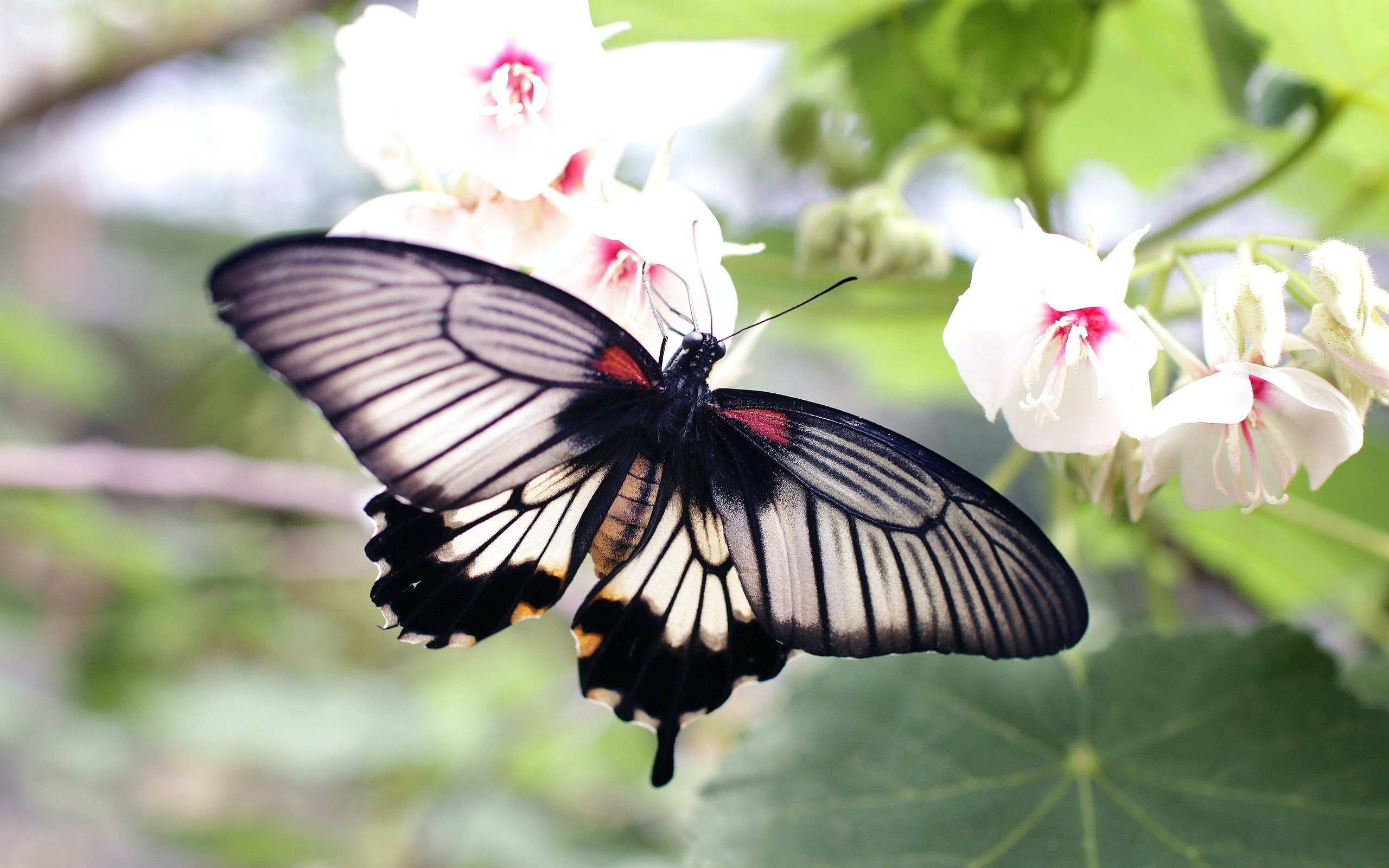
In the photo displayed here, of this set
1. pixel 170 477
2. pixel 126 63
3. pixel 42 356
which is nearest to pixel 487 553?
pixel 170 477

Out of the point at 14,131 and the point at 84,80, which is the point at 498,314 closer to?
the point at 84,80

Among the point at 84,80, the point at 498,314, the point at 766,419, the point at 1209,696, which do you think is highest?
the point at 84,80

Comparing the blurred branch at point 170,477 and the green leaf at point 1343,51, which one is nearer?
the green leaf at point 1343,51

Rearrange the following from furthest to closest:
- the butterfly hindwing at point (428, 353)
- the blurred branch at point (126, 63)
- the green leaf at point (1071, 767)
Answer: the blurred branch at point (126, 63), the green leaf at point (1071, 767), the butterfly hindwing at point (428, 353)

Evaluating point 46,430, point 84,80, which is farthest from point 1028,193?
point 46,430

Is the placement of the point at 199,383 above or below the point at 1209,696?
above

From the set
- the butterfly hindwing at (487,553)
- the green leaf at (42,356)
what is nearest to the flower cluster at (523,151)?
the butterfly hindwing at (487,553)

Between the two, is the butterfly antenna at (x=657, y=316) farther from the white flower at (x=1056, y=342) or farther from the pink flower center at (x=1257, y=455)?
the pink flower center at (x=1257, y=455)
